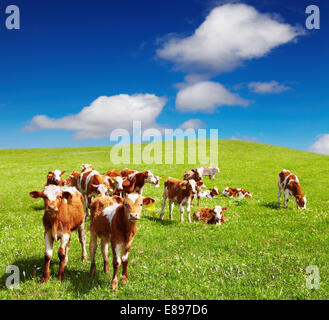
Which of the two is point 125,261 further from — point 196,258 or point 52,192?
point 196,258

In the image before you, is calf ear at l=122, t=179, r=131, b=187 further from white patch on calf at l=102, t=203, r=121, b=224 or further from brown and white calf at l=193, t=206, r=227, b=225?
white patch on calf at l=102, t=203, r=121, b=224

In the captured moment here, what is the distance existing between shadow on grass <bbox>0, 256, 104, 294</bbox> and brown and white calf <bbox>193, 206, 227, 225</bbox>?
8.27 m

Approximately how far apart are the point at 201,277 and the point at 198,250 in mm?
2548

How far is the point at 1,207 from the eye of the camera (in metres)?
20.2

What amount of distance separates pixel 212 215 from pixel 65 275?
10008mm

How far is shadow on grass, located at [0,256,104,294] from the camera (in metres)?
7.76

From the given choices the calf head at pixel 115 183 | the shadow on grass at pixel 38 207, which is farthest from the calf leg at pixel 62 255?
the shadow on grass at pixel 38 207

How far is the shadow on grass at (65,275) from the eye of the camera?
25.5 ft

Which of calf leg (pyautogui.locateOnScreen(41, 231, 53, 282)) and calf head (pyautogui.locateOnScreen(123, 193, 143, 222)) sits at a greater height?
calf head (pyautogui.locateOnScreen(123, 193, 143, 222))

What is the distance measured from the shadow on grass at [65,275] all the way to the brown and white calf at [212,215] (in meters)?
8.27

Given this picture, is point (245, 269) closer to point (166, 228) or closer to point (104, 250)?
point (104, 250)

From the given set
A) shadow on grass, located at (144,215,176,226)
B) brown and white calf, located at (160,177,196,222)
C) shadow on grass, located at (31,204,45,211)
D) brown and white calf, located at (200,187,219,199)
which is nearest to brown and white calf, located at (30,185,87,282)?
shadow on grass, located at (144,215,176,226)

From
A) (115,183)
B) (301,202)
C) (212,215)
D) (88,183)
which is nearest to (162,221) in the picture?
(212,215)
